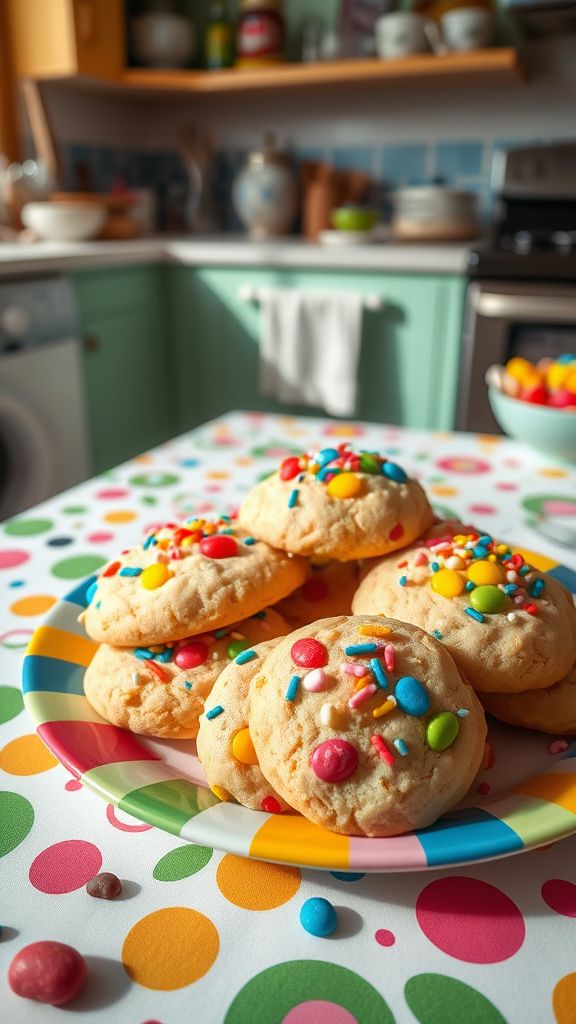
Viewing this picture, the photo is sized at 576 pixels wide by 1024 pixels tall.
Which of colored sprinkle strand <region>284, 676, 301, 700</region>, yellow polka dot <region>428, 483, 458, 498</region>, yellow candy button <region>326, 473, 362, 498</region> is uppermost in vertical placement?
yellow candy button <region>326, 473, 362, 498</region>

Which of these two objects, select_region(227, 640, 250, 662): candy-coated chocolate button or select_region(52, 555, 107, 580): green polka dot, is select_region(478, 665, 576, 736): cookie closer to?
select_region(227, 640, 250, 662): candy-coated chocolate button

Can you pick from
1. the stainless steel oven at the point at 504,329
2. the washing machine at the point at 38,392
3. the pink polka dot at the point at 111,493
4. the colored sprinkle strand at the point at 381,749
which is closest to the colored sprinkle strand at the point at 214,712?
the colored sprinkle strand at the point at 381,749

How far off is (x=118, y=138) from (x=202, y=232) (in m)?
0.53

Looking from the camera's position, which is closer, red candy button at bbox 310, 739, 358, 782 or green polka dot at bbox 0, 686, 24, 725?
red candy button at bbox 310, 739, 358, 782

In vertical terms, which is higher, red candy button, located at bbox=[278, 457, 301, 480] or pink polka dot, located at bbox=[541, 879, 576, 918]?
red candy button, located at bbox=[278, 457, 301, 480]

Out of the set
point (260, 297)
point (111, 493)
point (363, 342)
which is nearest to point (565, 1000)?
point (111, 493)

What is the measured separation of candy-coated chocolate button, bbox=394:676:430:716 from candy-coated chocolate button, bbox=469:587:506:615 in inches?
4.8

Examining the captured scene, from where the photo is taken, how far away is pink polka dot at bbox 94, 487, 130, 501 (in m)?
1.05

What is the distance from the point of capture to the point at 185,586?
0.58 metres

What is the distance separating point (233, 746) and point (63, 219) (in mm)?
2318

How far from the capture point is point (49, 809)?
52cm

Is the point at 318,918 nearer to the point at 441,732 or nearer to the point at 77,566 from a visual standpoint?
the point at 441,732

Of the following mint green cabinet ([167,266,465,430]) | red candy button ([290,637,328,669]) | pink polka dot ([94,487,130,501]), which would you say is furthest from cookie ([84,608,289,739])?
mint green cabinet ([167,266,465,430])

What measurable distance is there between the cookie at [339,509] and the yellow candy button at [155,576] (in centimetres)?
10
